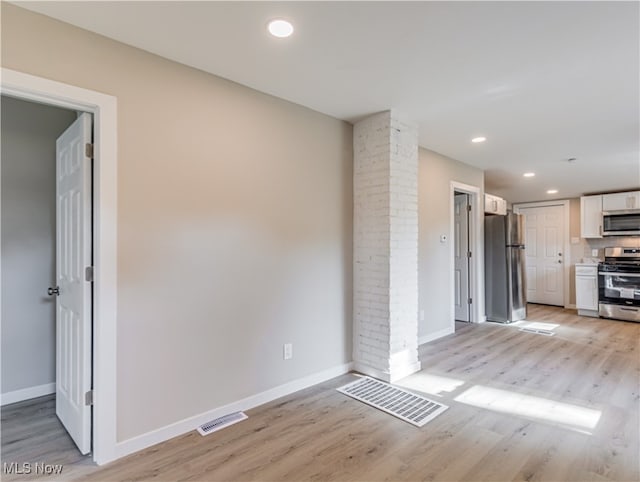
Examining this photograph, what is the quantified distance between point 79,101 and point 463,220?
537cm

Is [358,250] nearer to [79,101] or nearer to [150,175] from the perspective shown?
[150,175]

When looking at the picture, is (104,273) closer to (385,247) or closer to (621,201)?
(385,247)

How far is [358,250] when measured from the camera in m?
3.53

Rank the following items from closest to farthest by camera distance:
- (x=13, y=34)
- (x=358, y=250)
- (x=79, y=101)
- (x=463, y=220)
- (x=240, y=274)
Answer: (x=13, y=34), (x=79, y=101), (x=240, y=274), (x=358, y=250), (x=463, y=220)

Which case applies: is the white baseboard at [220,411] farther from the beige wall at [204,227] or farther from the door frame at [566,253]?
the door frame at [566,253]

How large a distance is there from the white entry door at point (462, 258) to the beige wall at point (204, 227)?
3.22m

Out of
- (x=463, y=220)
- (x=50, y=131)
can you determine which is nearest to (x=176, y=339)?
(x=50, y=131)

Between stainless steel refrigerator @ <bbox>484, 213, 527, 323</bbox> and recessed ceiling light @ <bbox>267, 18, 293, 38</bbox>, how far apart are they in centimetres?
486

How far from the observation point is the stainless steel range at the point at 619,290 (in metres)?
5.79

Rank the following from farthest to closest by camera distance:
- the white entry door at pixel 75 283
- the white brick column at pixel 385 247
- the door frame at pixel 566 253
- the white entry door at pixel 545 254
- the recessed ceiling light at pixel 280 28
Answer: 1. the white entry door at pixel 545 254
2. the door frame at pixel 566 253
3. the white brick column at pixel 385 247
4. the white entry door at pixel 75 283
5. the recessed ceiling light at pixel 280 28

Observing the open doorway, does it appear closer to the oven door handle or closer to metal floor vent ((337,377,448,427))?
metal floor vent ((337,377,448,427))

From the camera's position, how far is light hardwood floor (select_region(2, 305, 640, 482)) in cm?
195

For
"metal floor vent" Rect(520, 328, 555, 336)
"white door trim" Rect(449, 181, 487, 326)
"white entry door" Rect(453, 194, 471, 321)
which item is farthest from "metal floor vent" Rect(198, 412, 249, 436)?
"metal floor vent" Rect(520, 328, 555, 336)

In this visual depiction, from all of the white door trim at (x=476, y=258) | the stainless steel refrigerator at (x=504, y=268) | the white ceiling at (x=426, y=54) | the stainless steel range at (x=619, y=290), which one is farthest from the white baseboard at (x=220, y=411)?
the stainless steel range at (x=619, y=290)
